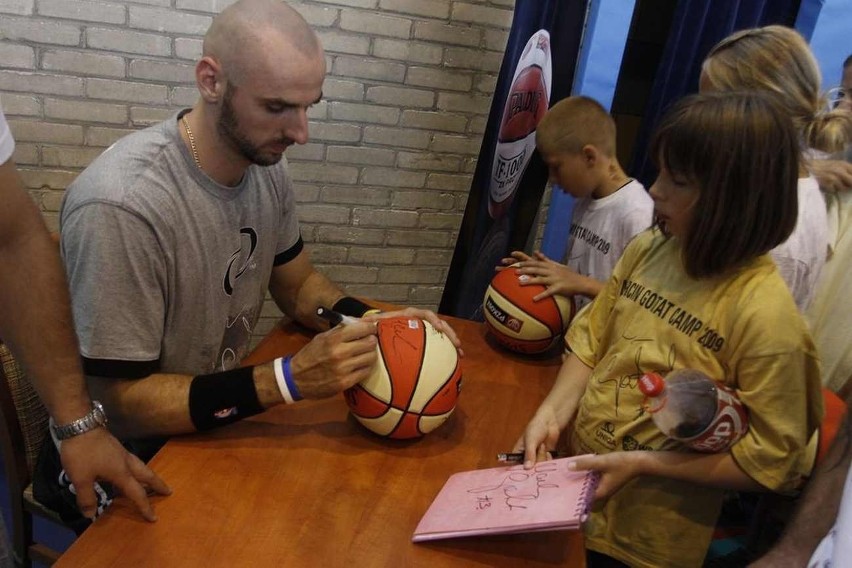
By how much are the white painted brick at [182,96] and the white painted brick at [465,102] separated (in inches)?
43.6

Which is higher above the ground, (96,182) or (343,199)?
(96,182)

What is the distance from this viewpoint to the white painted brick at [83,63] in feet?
8.50

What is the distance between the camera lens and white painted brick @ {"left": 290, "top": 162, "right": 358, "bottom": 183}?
3.04 m

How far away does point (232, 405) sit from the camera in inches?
52.2

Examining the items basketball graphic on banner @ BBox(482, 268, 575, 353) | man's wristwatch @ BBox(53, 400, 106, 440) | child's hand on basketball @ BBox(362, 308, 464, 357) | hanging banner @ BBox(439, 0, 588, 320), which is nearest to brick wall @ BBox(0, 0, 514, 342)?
hanging banner @ BBox(439, 0, 588, 320)

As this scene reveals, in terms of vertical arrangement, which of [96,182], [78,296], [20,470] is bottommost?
[20,470]

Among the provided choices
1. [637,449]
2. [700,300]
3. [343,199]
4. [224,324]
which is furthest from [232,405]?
[343,199]

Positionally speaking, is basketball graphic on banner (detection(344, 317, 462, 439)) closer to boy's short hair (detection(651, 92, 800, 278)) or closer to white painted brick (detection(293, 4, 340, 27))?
boy's short hair (detection(651, 92, 800, 278))

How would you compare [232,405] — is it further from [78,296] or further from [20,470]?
[20,470]

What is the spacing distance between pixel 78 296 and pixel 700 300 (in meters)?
1.24

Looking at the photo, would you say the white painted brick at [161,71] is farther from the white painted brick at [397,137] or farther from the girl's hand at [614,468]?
the girl's hand at [614,468]

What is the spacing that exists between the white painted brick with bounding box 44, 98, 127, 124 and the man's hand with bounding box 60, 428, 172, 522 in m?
1.94

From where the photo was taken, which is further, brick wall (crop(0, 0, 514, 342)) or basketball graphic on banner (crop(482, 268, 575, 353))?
brick wall (crop(0, 0, 514, 342))

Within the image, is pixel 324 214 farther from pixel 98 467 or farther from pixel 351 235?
pixel 98 467
